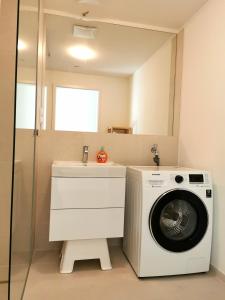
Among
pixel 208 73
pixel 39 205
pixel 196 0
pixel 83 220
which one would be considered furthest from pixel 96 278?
pixel 196 0

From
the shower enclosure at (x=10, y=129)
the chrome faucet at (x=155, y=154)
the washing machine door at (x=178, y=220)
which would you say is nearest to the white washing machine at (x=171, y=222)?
the washing machine door at (x=178, y=220)

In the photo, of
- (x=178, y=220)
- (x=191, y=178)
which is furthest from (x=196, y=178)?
(x=178, y=220)

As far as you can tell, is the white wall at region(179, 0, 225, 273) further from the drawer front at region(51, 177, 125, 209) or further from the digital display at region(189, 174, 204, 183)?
the drawer front at region(51, 177, 125, 209)

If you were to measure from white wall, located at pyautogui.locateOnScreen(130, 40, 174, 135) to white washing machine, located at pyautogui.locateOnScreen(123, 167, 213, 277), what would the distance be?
798 mm

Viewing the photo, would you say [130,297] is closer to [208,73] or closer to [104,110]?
[104,110]

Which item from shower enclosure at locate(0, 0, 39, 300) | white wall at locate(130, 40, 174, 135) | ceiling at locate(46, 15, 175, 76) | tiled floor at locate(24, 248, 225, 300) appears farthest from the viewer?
white wall at locate(130, 40, 174, 135)

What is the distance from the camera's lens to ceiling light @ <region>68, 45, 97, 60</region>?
2400 millimetres

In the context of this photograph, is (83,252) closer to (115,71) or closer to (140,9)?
(115,71)

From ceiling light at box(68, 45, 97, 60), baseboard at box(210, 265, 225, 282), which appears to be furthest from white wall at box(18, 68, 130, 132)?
baseboard at box(210, 265, 225, 282)

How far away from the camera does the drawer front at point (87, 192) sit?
1.72 meters

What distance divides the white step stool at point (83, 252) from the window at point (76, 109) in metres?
1.04

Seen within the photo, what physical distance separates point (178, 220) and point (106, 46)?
1.84 metres

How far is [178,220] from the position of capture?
1.90 metres

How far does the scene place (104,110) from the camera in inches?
96.7
